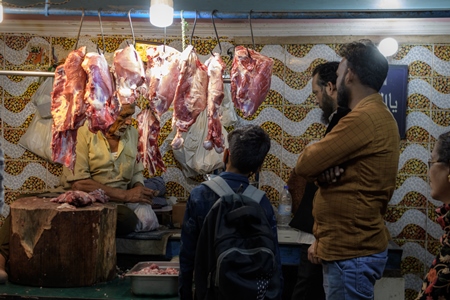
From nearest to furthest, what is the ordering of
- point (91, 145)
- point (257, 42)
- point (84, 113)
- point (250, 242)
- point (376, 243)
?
point (250, 242) → point (376, 243) → point (84, 113) → point (91, 145) → point (257, 42)

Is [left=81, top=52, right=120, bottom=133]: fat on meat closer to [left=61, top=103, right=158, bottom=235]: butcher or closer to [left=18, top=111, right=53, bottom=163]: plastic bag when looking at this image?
[left=61, top=103, right=158, bottom=235]: butcher

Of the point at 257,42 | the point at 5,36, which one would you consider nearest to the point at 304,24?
the point at 257,42

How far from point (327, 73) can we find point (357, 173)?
1158mm

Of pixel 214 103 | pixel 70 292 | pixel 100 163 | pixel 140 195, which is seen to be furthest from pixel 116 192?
pixel 214 103

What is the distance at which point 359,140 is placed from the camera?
328cm

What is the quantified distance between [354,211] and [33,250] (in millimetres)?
2865

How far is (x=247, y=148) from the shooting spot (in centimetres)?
346

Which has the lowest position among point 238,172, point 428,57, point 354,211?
point 354,211

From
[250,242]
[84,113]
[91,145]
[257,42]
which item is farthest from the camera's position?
[257,42]

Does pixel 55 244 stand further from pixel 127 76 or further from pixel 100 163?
pixel 127 76

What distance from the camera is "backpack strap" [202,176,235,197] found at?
3.41m

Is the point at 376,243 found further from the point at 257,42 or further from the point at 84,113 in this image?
the point at 257,42

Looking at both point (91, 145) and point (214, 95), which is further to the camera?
point (91, 145)

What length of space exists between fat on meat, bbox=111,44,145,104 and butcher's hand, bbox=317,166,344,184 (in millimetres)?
1996
